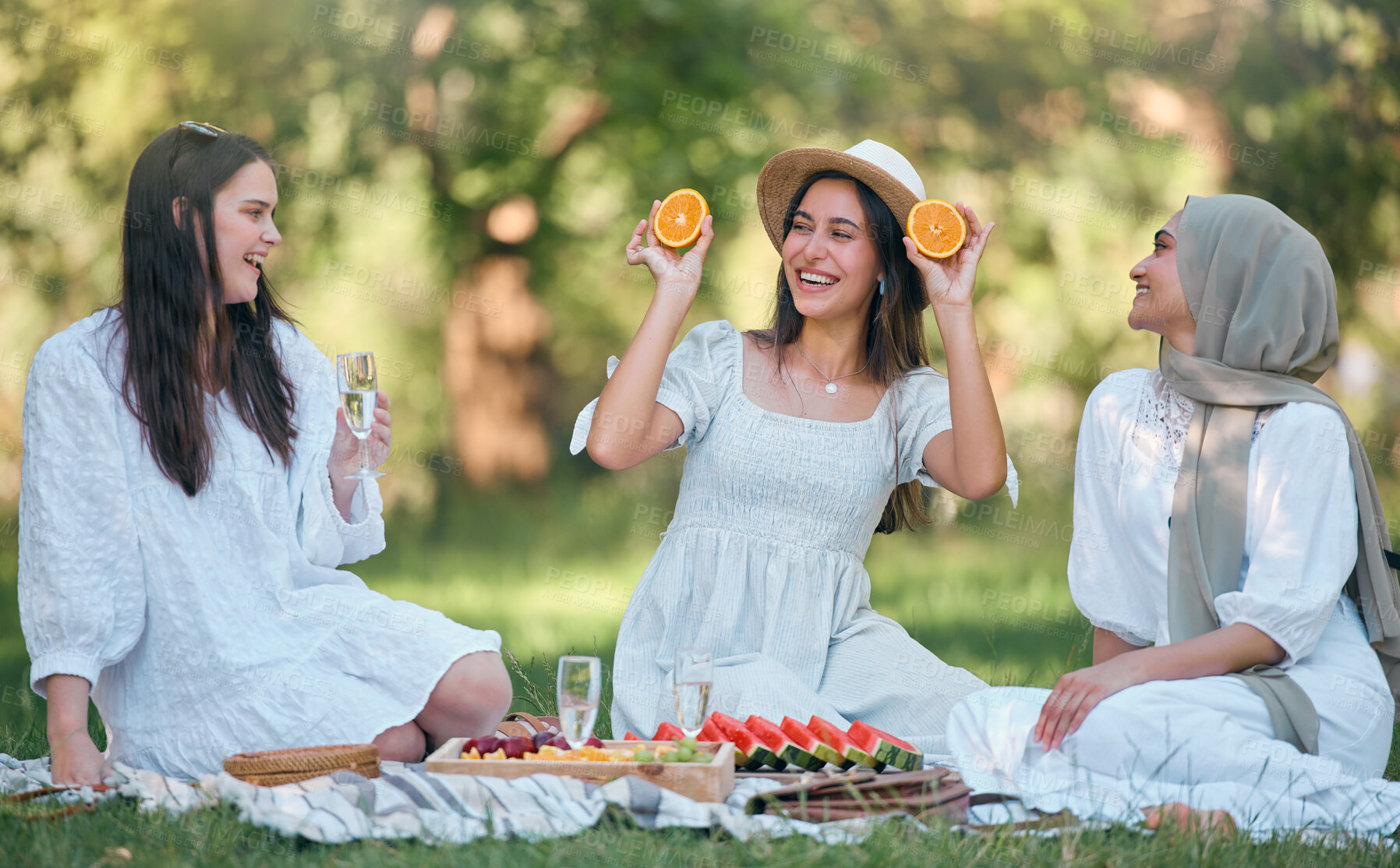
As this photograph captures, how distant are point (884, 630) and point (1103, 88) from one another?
9.85 m

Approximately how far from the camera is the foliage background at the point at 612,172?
11.6 metres

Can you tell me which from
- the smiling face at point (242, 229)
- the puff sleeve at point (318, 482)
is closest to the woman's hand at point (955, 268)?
the puff sleeve at point (318, 482)

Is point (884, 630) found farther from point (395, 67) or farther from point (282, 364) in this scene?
point (395, 67)

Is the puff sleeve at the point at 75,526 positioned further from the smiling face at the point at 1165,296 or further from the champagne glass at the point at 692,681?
the smiling face at the point at 1165,296

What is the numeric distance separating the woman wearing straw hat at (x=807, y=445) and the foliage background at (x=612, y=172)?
19.6 feet

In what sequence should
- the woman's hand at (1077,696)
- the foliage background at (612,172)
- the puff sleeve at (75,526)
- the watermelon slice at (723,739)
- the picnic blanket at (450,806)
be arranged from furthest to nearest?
the foliage background at (612,172) → the watermelon slice at (723,739) → the puff sleeve at (75,526) → the woman's hand at (1077,696) → the picnic blanket at (450,806)

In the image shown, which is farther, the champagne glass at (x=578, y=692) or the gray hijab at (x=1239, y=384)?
the gray hijab at (x=1239, y=384)

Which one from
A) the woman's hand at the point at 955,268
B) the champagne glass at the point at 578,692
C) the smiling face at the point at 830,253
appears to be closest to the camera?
the champagne glass at the point at 578,692

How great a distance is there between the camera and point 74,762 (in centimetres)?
357

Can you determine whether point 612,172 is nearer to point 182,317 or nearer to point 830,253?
point 830,253

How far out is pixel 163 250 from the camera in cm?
393

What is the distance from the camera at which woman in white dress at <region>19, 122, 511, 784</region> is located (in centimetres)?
373

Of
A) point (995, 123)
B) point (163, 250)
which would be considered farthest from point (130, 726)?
point (995, 123)

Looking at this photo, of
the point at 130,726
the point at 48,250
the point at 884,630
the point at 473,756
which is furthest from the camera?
the point at 48,250
